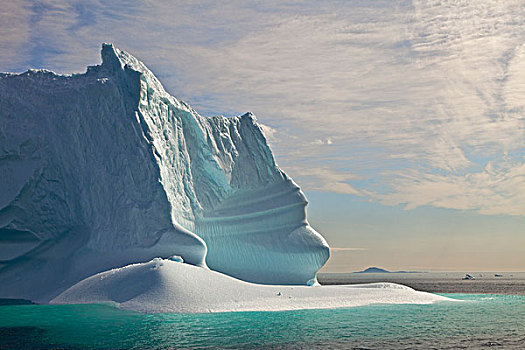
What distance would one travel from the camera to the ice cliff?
98.1 feet

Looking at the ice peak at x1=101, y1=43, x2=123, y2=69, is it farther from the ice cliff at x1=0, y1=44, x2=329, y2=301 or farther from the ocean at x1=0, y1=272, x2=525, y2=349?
the ocean at x1=0, y1=272, x2=525, y2=349

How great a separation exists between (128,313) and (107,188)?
37.2 feet

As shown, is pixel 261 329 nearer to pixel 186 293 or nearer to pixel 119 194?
pixel 186 293

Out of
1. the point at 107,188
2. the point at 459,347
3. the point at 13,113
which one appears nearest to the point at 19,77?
the point at 13,113

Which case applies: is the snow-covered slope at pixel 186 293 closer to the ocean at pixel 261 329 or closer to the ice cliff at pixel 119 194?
the ocean at pixel 261 329

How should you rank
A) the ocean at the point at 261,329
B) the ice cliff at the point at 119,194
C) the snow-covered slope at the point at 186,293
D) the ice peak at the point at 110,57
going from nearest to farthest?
the ocean at the point at 261,329, the snow-covered slope at the point at 186,293, the ice cliff at the point at 119,194, the ice peak at the point at 110,57

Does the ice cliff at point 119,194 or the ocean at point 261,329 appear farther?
the ice cliff at point 119,194

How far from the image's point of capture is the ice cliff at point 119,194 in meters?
29.9

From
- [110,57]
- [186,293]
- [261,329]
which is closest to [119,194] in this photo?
[110,57]

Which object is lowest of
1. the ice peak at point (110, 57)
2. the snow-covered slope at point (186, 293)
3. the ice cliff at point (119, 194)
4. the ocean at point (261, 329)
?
the ocean at point (261, 329)

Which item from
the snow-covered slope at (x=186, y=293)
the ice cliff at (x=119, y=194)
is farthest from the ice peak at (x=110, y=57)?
Answer: the snow-covered slope at (x=186, y=293)

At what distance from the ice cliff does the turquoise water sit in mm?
6386

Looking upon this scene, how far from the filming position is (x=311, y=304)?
2491cm

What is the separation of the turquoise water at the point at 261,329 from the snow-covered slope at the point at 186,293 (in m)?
0.88
